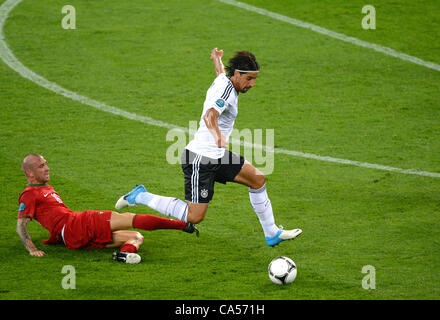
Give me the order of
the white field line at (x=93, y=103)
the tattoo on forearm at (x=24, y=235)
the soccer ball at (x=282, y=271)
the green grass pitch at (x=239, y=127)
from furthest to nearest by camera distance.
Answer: the white field line at (x=93, y=103) < the tattoo on forearm at (x=24, y=235) < the green grass pitch at (x=239, y=127) < the soccer ball at (x=282, y=271)

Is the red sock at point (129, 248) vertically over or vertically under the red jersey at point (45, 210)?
under

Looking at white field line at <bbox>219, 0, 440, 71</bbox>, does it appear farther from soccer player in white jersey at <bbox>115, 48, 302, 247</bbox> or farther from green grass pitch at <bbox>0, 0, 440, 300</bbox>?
soccer player in white jersey at <bbox>115, 48, 302, 247</bbox>

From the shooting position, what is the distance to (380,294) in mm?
6137

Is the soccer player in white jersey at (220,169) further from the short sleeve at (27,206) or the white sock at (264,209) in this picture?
the short sleeve at (27,206)

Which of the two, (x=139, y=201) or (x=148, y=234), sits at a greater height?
(x=139, y=201)

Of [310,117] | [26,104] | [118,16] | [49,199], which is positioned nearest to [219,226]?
[49,199]

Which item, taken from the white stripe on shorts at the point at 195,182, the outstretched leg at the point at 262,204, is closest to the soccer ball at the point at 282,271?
the outstretched leg at the point at 262,204

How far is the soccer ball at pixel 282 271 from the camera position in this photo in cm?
638

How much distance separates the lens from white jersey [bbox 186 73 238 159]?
683 centimetres

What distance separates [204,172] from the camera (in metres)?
7.08

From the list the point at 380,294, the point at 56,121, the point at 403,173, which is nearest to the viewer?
the point at 380,294

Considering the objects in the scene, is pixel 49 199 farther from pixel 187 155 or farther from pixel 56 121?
pixel 56 121

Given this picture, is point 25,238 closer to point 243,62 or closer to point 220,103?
point 220,103

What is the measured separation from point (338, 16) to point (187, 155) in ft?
33.6
